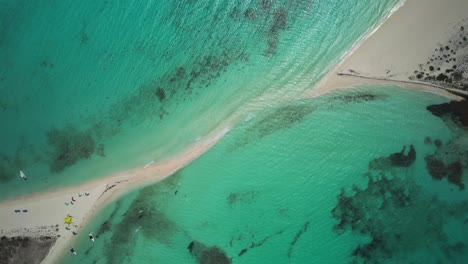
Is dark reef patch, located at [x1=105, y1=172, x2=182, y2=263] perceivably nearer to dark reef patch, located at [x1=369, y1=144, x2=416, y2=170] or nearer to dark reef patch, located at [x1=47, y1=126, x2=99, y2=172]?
dark reef patch, located at [x1=47, y1=126, x2=99, y2=172]

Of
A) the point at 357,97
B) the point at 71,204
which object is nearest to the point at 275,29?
Result: the point at 357,97

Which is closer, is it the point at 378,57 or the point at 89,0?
the point at 378,57

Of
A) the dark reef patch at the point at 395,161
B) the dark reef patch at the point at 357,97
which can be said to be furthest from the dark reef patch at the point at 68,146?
the dark reef patch at the point at 395,161

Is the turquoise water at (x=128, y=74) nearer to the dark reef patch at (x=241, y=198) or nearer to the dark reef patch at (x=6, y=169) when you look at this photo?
the dark reef patch at (x=6, y=169)

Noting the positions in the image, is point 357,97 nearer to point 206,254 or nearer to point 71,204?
point 206,254

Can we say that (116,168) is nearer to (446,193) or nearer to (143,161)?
(143,161)

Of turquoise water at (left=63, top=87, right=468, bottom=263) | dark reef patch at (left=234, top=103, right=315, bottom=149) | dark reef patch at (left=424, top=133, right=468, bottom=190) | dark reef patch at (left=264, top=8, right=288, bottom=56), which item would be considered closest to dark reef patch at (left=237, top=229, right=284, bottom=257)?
turquoise water at (left=63, top=87, right=468, bottom=263)

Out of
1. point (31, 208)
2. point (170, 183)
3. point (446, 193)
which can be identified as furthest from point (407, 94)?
point (31, 208)
